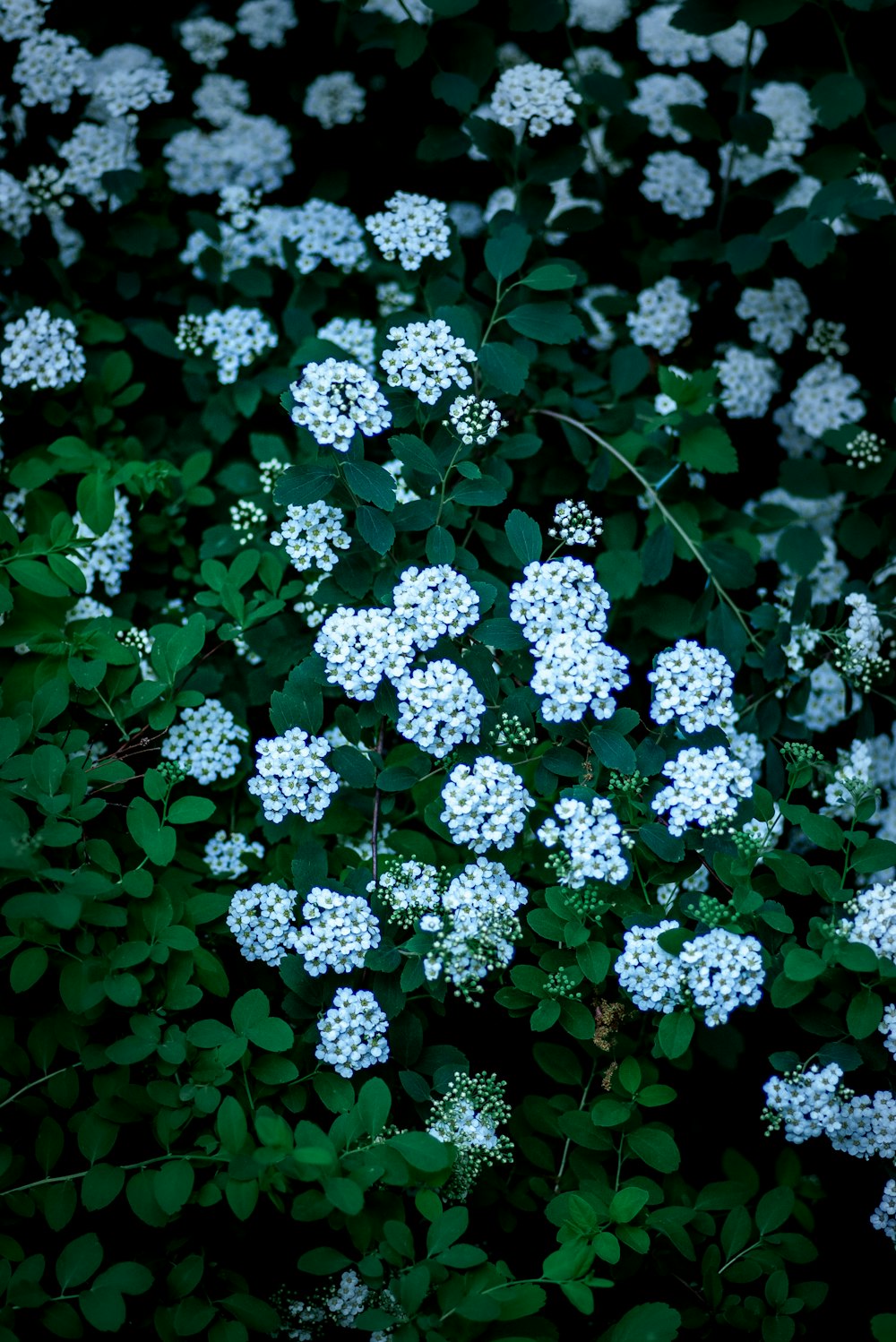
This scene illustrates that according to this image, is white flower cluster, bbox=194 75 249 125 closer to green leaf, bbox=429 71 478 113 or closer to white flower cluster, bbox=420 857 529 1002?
green leaf, bbox=429 71 478 113

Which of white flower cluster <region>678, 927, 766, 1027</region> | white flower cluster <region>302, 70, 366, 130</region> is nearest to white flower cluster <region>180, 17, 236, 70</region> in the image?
white flower cluster <region>302, 70, 366, 130</region>

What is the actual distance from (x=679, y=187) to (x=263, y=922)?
2650 mm

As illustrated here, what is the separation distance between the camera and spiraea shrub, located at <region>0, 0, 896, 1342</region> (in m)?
2.09

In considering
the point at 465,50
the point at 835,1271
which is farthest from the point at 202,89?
the point at 835,1271

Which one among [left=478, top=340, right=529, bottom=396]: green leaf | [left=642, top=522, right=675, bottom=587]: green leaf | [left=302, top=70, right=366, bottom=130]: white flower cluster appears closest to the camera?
[left=478, top=340, right=529, bottom=396]: green leaf

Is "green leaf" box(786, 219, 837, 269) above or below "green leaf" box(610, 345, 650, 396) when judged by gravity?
above

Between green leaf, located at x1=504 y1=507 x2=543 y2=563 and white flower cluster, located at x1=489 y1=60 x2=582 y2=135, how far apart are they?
127 centimetres

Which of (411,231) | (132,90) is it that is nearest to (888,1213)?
(411,231)

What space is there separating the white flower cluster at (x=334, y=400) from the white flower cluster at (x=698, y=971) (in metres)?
1.15

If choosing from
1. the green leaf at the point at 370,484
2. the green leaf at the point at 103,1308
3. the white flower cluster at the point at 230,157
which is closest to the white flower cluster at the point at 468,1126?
the green leaf at the point at 103,1308

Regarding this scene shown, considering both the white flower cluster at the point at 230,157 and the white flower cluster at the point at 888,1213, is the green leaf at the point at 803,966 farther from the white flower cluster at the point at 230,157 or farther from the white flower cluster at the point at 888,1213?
the white flower cluster at the point at 230,157

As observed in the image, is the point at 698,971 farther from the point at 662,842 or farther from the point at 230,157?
the point at 230,157

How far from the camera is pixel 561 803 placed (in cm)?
212

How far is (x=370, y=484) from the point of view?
222 cm
